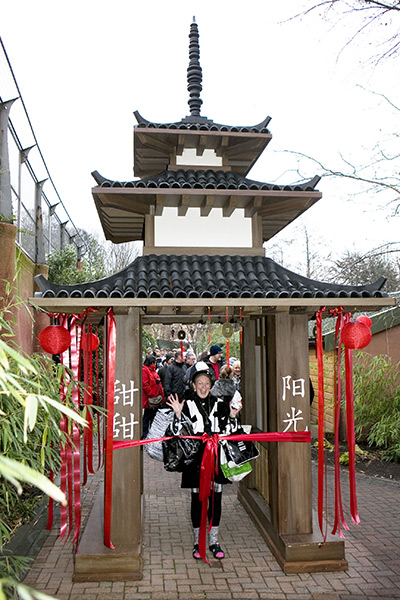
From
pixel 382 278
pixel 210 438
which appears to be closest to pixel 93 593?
pixel 210 438

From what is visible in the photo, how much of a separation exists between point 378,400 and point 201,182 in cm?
560

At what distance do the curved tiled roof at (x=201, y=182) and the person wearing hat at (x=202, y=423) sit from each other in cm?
175

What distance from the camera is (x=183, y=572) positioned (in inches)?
168

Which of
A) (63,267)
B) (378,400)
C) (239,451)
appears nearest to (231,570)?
(239,451)

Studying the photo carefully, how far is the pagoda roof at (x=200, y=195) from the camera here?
4661 millimetres

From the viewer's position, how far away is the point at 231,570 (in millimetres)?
4297

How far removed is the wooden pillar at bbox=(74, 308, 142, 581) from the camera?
4.14 metres

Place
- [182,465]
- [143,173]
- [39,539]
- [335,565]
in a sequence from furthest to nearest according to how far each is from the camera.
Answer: [143,173] → [39,539] → [182,465] → [335,565]

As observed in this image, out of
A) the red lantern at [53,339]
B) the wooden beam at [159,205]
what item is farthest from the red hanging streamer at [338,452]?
the red lantern at [53,339]

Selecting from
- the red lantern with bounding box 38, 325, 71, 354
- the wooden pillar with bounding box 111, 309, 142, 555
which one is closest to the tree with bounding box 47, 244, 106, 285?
the red lantern with bounding box 38, 325, 71, 354

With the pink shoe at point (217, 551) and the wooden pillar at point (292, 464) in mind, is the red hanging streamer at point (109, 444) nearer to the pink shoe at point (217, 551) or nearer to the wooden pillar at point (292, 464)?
the pink shoe at point (217, 551)

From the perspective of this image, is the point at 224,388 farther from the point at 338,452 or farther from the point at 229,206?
the point at 229,206

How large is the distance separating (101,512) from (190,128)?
13.3 feet

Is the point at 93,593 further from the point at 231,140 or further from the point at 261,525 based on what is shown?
the point at 231,140
